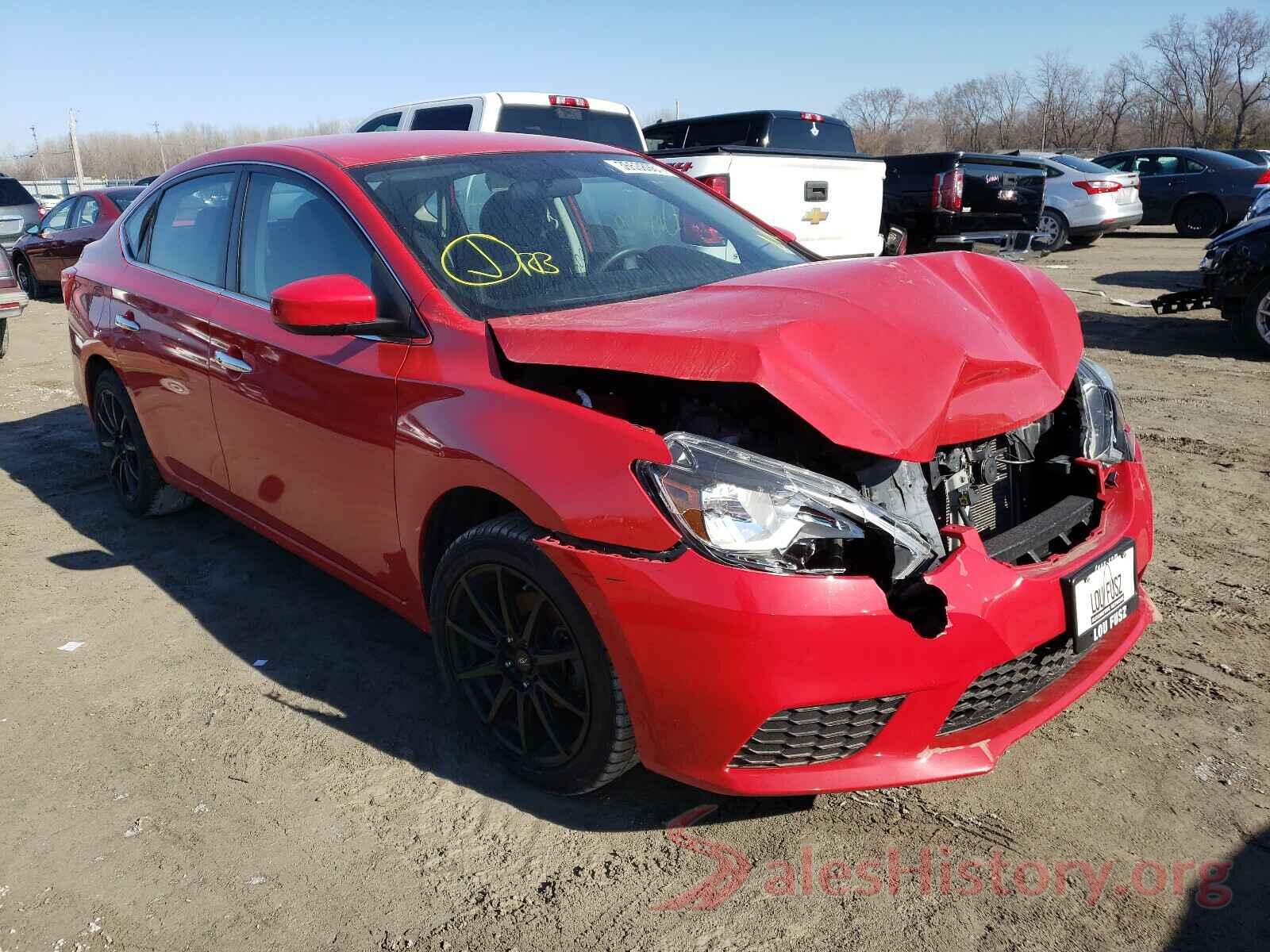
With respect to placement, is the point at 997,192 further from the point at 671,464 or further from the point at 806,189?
the point at 671,464

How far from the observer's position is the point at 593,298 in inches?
112

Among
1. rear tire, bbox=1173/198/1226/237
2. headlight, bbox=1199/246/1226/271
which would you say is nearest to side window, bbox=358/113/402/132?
headlight, bbox=1199/246/1226/271

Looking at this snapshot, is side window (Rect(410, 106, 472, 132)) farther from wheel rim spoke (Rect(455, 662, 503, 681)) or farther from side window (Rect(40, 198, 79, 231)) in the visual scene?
side window (Rect(40, 198, 79, 231))

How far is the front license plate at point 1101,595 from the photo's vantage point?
230cm

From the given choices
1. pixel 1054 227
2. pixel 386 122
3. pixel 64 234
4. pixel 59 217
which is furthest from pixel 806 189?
pixel 59 217

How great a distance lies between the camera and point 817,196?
7871 millimetres

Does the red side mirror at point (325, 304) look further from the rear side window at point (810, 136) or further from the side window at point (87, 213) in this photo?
the side window at point (87, 213)

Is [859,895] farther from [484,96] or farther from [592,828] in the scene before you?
[484,96]

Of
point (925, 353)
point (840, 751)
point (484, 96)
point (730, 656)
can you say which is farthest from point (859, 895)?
point (484, 96)

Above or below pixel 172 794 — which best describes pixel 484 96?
above

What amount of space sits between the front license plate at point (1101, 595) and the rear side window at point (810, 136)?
827 cm

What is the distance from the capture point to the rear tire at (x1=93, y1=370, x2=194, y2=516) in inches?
179

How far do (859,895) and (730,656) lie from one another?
0.67m

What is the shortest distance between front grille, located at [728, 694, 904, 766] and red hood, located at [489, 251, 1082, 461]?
1.84 feet
